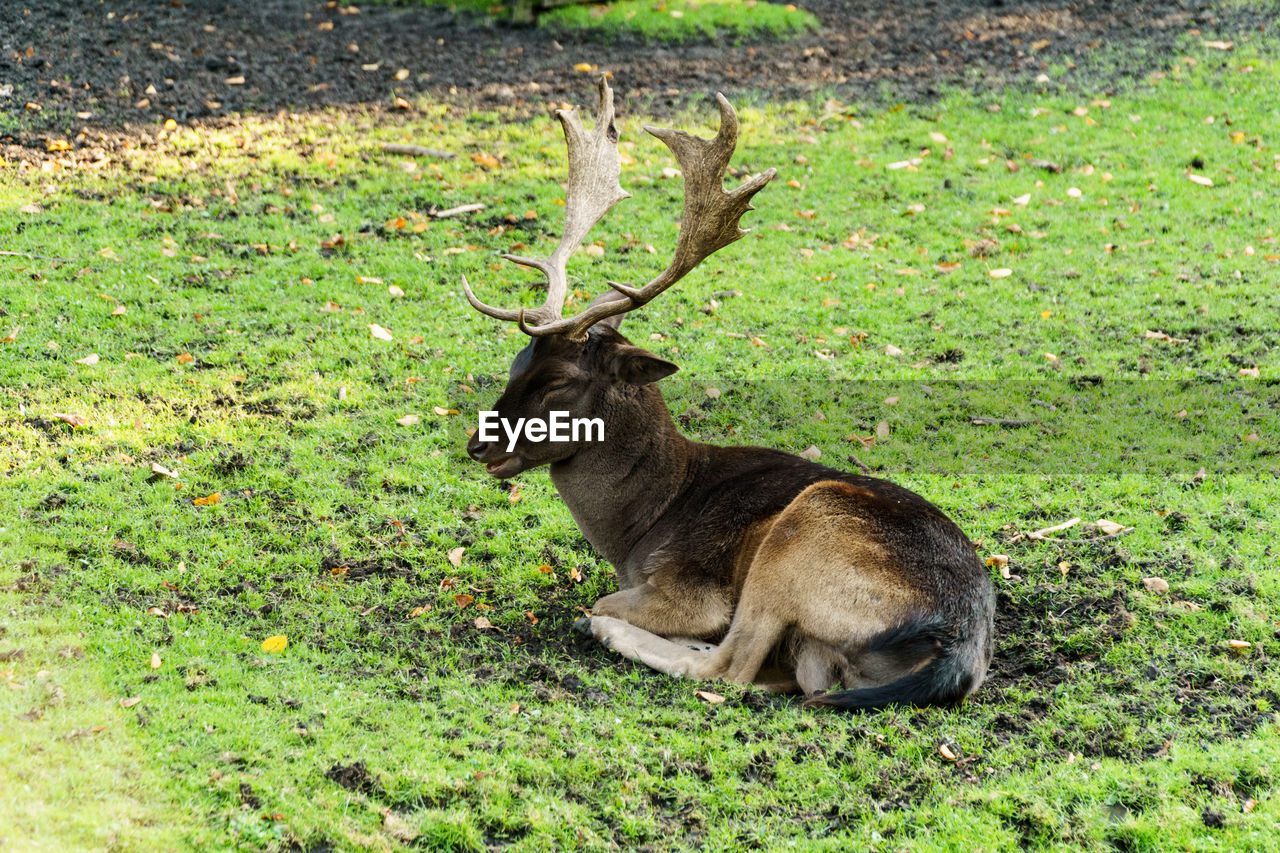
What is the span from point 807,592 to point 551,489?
9.03 ft

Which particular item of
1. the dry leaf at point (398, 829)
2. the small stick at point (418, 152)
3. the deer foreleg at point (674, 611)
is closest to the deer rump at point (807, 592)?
the deer foreleg at point (674, 611)

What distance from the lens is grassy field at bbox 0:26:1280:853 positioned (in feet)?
15.5

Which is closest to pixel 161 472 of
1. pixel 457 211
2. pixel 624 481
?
pixel 624 481

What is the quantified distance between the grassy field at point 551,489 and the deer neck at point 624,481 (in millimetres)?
430

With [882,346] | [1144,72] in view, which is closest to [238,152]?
[882,346]

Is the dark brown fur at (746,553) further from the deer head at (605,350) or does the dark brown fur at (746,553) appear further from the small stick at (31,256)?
the small stick at (31,256)

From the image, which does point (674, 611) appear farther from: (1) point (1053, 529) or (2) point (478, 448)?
(1) point (1053, 529)

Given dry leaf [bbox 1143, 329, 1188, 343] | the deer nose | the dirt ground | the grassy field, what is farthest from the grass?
the deer nose

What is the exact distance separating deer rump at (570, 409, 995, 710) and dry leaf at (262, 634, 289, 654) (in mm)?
1546

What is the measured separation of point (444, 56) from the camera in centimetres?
1588

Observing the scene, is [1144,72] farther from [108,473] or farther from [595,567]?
[108,473]

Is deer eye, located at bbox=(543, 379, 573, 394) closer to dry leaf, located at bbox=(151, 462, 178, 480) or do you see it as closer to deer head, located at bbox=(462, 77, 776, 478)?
Result: deer head, located at bbox=(462, 77, 776, 478)

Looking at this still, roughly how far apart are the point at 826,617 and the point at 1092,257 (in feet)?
24.7

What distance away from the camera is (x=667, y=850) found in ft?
14.9
